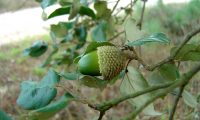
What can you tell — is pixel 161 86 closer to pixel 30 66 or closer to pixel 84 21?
pixel 84 21

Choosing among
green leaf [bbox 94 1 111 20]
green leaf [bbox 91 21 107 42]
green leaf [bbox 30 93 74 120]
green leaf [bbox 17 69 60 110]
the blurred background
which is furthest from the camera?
the blurred background

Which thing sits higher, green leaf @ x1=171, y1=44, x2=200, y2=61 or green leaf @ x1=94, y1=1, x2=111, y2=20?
green leaf @ x1=171, y1=44, x2=200, y2=61

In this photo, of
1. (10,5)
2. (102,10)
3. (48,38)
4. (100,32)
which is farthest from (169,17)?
(10,5)

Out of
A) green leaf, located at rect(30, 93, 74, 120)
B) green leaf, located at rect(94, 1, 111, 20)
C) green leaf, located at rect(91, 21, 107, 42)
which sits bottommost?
green leaf, located at rect(91, 21, 107, 42)

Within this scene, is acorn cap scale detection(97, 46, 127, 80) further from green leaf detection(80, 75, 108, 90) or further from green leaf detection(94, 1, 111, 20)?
green leaf detection(94, 1, 111, 20)

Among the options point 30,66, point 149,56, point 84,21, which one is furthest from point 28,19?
point 84,21

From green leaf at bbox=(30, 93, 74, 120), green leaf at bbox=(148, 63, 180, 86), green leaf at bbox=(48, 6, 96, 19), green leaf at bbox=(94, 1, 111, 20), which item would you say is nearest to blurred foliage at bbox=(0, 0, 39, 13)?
green leaf at bbox=(94, 1, 111, 20)

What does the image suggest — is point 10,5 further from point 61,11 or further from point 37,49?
point 61,11
